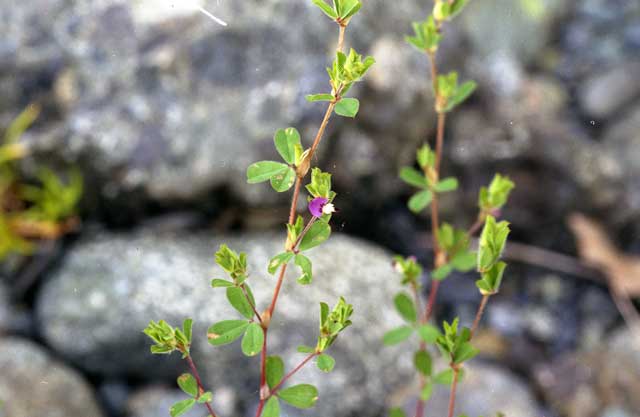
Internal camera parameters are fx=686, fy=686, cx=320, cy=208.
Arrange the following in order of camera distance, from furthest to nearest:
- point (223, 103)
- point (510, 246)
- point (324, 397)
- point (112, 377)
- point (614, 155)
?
point (614, 155) < point (510, 246) < point (223, 103) < point (112, 377) < point (324, 397)

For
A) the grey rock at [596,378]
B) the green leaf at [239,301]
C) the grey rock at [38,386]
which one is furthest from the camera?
the grey rock at [596,378]

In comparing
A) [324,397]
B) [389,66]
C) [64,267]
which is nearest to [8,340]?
[64,267]

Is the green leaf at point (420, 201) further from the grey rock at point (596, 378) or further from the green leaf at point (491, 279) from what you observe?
the grey rock at point (596, 378)

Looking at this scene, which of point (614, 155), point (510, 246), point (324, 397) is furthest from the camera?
point (614, 155)

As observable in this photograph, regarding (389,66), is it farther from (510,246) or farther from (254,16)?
(510,246)

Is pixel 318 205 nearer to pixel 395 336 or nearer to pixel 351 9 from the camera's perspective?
pixel 351 9

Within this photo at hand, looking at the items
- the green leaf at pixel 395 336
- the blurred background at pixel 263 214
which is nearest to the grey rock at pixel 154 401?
the blurred background at pixel 263 214

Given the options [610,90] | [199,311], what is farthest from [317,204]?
[610,90]
